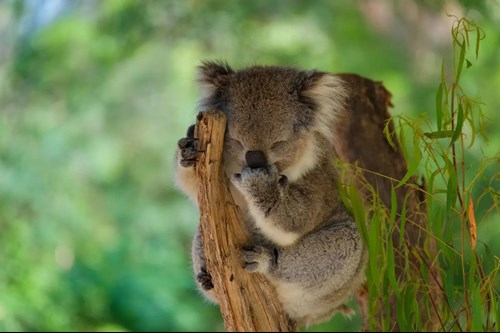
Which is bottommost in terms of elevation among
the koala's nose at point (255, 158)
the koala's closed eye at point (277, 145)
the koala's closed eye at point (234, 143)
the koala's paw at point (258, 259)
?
the koala's paw at point (258, 259)

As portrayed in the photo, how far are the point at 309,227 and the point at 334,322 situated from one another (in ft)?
9.30

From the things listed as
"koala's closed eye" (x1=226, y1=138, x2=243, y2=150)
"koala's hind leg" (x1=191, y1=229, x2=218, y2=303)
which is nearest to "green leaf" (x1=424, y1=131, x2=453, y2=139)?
"koala's closed eye" (x1=226, y1=138, x2=243, y2=150)

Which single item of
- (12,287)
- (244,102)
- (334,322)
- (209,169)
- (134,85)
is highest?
(134,85)

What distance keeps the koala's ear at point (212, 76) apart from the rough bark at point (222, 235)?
1.20 feet

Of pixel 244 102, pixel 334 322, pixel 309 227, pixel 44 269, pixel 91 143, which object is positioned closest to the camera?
pixel 244 102

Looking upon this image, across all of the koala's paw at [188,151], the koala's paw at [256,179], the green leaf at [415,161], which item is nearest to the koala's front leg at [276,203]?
the koala's paw at [256,179]

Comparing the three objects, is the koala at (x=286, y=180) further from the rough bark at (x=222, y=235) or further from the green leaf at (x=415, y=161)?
the green leaf at (x=415, y=161)

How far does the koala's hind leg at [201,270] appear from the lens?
3.37 m

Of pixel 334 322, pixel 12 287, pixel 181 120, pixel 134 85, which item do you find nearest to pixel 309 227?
pixel 12 287

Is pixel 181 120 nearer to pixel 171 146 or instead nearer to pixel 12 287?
pixel 171 146

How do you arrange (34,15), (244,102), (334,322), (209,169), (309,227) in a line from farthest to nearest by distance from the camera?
(34,15) < (334,322) < (309,227) < (244,102) < (209,169)

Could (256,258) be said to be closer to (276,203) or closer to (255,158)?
(276,203)

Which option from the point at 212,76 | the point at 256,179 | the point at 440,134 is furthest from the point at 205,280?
the point at 440,134

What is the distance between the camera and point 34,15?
6.61 metres
